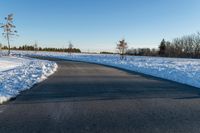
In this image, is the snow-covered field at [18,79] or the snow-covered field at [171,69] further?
the snow-covered field at [171,69]

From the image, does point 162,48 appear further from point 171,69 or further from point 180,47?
point 171,69

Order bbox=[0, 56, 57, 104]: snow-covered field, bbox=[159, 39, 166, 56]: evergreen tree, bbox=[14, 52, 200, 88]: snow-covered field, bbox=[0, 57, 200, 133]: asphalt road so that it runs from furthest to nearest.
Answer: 1. bbox=[159, 39, 166, 56]: evergreen tree
2. bbox=[14, 52, 200, 88]: snow-covered field
3. bbox=[0, 56, 57, 104]: snow-covered field
4. bbox=[0, 57, 200, 133]: asphalt road

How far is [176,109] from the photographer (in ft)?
21.5

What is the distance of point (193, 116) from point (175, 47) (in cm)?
10564

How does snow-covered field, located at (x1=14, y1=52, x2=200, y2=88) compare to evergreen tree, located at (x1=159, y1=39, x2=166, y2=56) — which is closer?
snow-covered field, located at (x1=14, y1=52, x2=200, y2=88)

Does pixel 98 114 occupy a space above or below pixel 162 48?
below

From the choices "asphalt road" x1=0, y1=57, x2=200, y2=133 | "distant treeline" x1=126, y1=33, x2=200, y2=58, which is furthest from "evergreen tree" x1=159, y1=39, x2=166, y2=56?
"asphalt road" x1=0, y1=57, x2=200, y2=133

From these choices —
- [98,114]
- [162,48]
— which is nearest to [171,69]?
[98,114]

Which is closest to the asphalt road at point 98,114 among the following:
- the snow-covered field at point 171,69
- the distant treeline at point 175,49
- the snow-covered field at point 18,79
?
the snow-covered field at point 18,79

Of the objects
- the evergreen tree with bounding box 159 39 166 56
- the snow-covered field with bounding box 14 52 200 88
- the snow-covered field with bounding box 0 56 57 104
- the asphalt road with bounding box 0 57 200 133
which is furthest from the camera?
the evergreen tree with bounding box 159 39 166 56

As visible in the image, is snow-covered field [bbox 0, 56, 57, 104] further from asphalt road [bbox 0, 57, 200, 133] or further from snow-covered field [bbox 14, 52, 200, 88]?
snow-covered field [bbox 14, 52, 200, 88]

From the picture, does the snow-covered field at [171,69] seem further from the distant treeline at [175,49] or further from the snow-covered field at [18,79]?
the distant treeline at [175,49]

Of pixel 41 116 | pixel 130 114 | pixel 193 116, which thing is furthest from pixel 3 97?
pixel 193 116

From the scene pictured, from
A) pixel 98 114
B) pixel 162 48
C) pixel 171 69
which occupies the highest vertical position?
pixel 162 48
